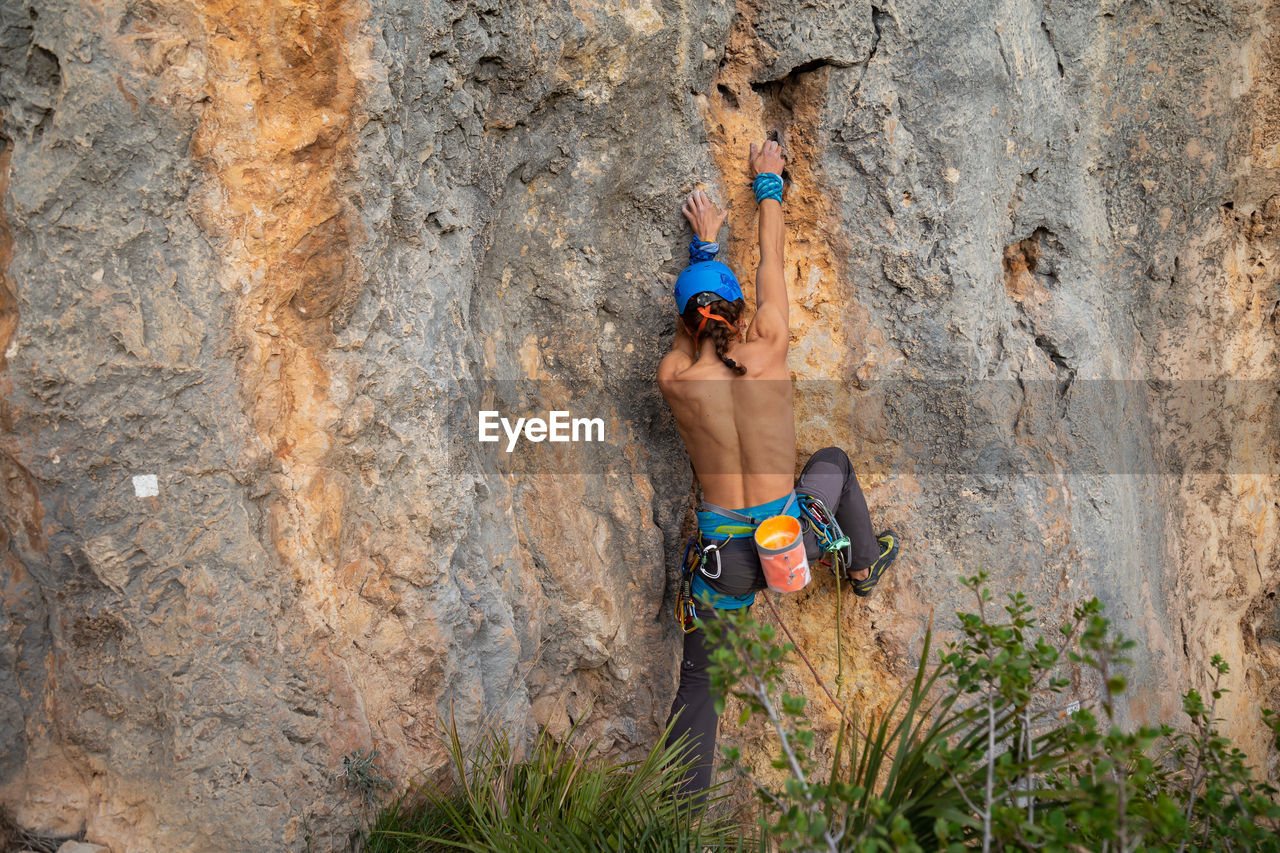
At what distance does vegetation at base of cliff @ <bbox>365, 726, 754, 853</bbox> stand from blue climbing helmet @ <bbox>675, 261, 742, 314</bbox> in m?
1.73

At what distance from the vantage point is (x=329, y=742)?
9.53ft

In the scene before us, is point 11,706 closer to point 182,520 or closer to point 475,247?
point 182,520

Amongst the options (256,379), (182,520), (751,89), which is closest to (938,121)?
(751,89)

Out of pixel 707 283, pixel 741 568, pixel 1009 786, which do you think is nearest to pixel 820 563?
pixel 741 568

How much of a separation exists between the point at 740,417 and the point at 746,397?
8cm

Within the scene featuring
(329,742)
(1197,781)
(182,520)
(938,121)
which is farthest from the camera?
(938,121)

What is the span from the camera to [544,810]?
2.99 m

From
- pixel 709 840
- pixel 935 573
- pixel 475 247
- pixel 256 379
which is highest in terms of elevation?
pixel 475 247

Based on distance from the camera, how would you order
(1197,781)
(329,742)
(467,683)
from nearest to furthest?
(1197,781)
(329,742)
(467,683)

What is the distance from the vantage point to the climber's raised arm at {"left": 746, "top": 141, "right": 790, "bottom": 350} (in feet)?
11.4

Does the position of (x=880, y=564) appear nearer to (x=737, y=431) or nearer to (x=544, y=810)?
(x=737, y=431)

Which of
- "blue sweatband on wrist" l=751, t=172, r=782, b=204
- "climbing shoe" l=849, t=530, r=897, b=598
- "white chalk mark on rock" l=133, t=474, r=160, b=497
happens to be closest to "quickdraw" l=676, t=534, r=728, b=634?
"climbing shoe" l=849, t=530, r=897, b=598

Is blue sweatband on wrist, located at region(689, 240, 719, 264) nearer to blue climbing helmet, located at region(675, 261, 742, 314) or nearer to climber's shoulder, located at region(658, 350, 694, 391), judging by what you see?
blue climbing helmet, located at region(675, 261, 742, 314)

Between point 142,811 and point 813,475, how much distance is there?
2.71 m
